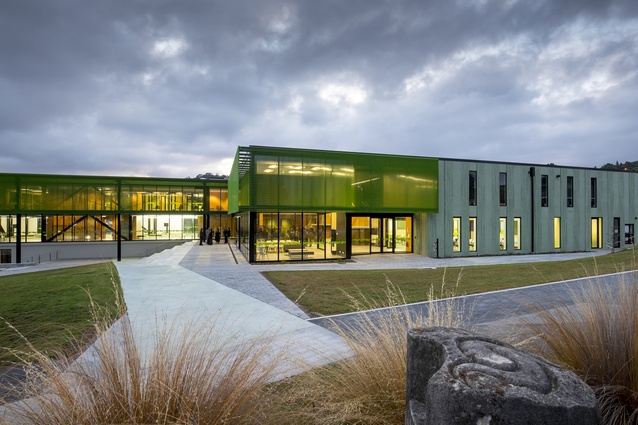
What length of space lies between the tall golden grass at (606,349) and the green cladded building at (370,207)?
16.3m

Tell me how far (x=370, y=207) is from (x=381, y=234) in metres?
4.20

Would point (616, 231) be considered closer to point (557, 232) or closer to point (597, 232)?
point (597, 232)

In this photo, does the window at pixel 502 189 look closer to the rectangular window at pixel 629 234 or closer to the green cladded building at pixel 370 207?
the green cladded building at pixel 370 207

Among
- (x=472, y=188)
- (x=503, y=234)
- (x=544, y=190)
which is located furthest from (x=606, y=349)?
(x=544, y=190)

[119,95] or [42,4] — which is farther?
[119,95]

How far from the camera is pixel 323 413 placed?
108 inches

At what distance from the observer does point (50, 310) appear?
7.74 m

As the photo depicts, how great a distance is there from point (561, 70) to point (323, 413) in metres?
30.2

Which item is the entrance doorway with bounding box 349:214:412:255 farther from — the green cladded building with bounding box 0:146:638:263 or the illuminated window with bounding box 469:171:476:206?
the illuminated window with bounding box 469:171:476:206

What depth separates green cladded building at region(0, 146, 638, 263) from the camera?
1934cm

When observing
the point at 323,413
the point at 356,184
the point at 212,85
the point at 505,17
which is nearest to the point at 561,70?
the point at 505,17

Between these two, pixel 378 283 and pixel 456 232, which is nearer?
pixel 378 283

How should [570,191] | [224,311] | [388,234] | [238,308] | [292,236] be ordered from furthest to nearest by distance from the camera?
[570,191] → [388,234] → [292,236] → [238,308] → [224,311]

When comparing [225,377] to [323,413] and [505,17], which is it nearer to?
[323,413]
